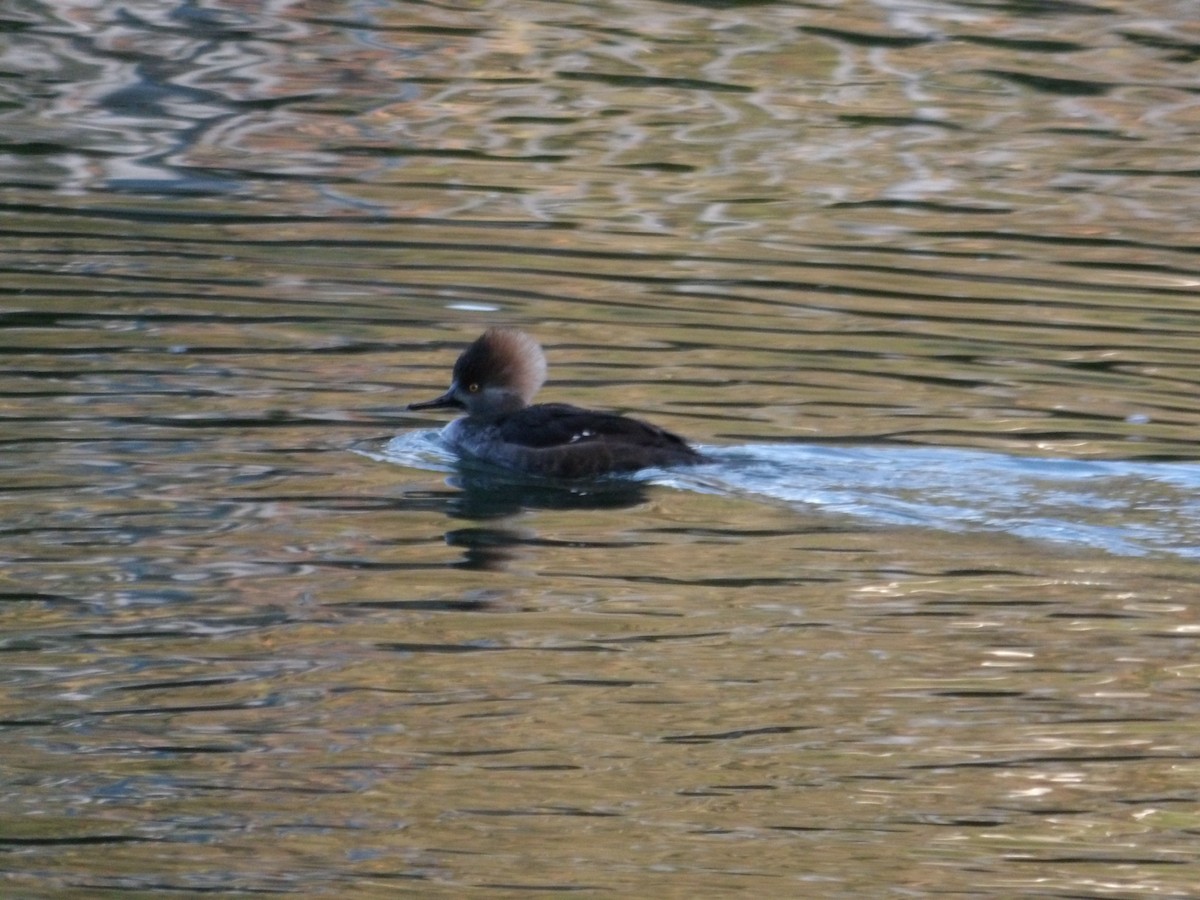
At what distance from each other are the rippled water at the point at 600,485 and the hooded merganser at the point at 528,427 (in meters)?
0.15

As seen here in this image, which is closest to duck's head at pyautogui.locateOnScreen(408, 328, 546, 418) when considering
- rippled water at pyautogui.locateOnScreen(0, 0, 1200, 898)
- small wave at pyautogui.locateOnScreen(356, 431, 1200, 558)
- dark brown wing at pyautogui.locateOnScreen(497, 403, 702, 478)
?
rippled water at pyautogui.locateOnScreen(0, 0, 1200, 898)

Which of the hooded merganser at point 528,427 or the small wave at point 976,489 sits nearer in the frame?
the small wave at point 976,489

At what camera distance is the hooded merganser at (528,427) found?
8.72 m

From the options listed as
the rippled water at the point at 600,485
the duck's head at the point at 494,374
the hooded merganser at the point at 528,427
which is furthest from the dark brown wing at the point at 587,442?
the duck's head at the point at 494,374

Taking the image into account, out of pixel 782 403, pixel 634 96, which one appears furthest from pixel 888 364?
pixel 634 96

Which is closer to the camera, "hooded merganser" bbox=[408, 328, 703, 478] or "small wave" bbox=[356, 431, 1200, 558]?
"small wave" bbox=[356, 431, 1200, 558]

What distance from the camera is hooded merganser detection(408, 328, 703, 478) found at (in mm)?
8719

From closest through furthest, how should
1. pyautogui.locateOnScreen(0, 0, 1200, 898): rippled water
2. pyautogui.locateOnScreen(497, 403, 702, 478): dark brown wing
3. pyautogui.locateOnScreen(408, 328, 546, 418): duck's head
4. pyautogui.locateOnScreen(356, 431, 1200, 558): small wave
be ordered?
pyautogui.locateOnScreen(0, 0, 1200, 898): rippled water, pyautogui.locateOnScreen(356, 431, 1200, 558): small wave, pyautogui.locateOnScreen(497, 403, 702, 478): dark brown wing, pyautogui.locateOnScreen(408, 328, 546, 418): duck's head

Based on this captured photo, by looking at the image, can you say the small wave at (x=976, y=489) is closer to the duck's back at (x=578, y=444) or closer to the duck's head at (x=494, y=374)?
the duck's back at (x=578, y=444)

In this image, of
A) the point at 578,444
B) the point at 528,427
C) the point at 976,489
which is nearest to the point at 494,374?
the point at 528,427

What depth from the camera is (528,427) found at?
29.8ft

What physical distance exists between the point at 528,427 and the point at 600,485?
1.28ft

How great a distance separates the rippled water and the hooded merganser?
0.50ft

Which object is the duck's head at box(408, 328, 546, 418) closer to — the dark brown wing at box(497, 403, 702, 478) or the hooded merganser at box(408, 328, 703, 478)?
the hooded merganser at box(408, 328, 703, 478)
